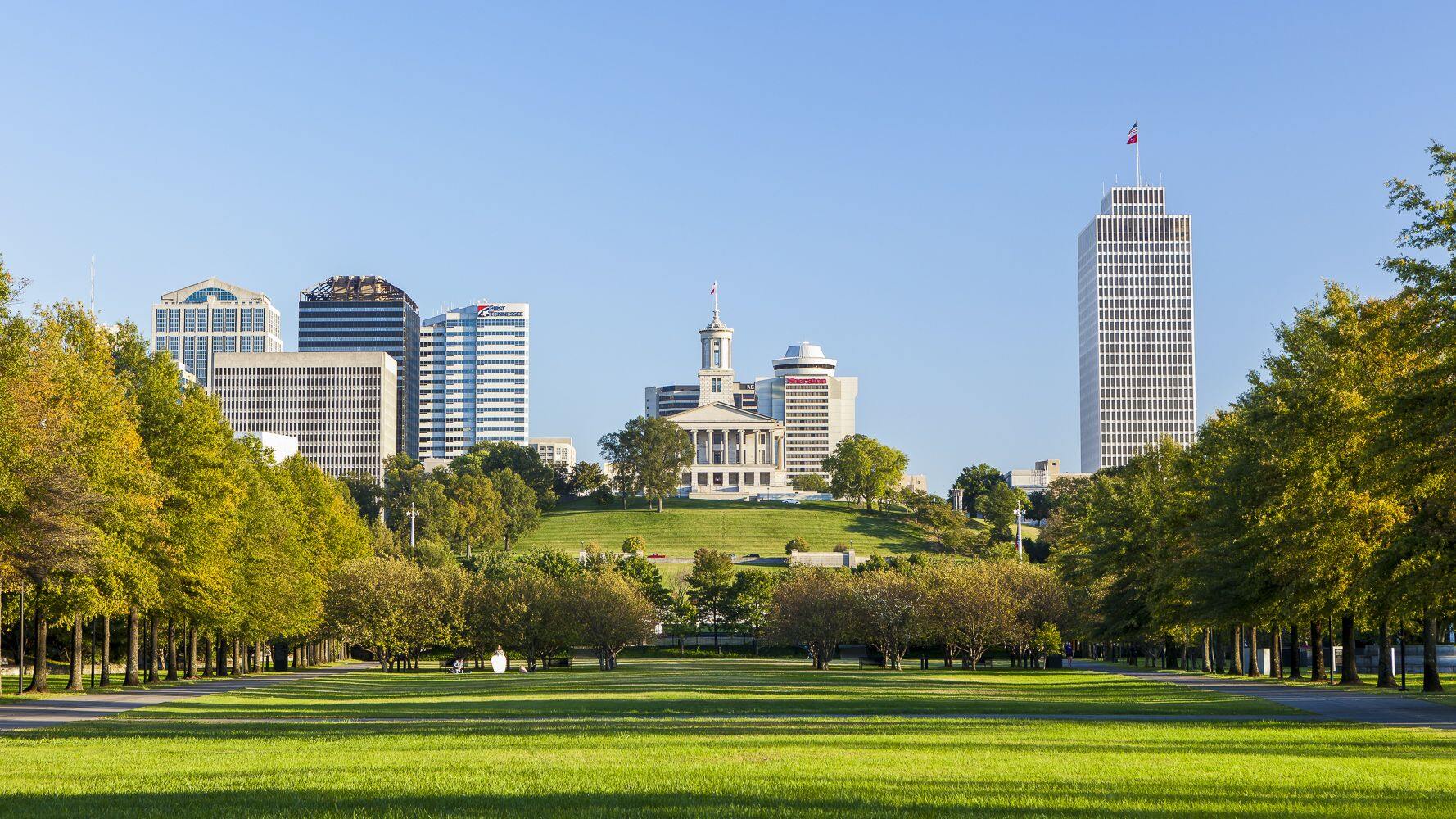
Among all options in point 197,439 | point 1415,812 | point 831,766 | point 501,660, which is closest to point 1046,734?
point 831,766

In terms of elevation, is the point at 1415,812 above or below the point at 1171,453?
below

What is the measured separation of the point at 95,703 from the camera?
153ft

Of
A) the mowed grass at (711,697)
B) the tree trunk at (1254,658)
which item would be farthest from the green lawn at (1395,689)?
the mowed grass at (711,697)

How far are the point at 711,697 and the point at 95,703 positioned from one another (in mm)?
19053

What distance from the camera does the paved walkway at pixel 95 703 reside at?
36.8 meters

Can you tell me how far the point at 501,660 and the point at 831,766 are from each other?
65307mm

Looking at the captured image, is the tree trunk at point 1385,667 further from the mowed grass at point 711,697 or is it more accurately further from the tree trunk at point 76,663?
the tree trunk at point 76,663

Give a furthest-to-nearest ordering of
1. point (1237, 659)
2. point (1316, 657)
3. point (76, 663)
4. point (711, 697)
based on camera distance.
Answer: point (1237, 659)
point (1316, 657)
point (76, 663)
point (711, 697)

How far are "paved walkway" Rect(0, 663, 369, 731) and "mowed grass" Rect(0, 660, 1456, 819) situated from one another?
73.4 inches

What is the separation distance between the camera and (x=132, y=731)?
31609mm

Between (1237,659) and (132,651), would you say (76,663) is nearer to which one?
(132,651)

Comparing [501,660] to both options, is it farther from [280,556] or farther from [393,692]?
[393,692]

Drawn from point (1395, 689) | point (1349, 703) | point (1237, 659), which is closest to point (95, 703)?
point (1349, 703)

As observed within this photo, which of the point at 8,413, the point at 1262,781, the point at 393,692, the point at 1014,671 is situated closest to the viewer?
the point at 1262,781
